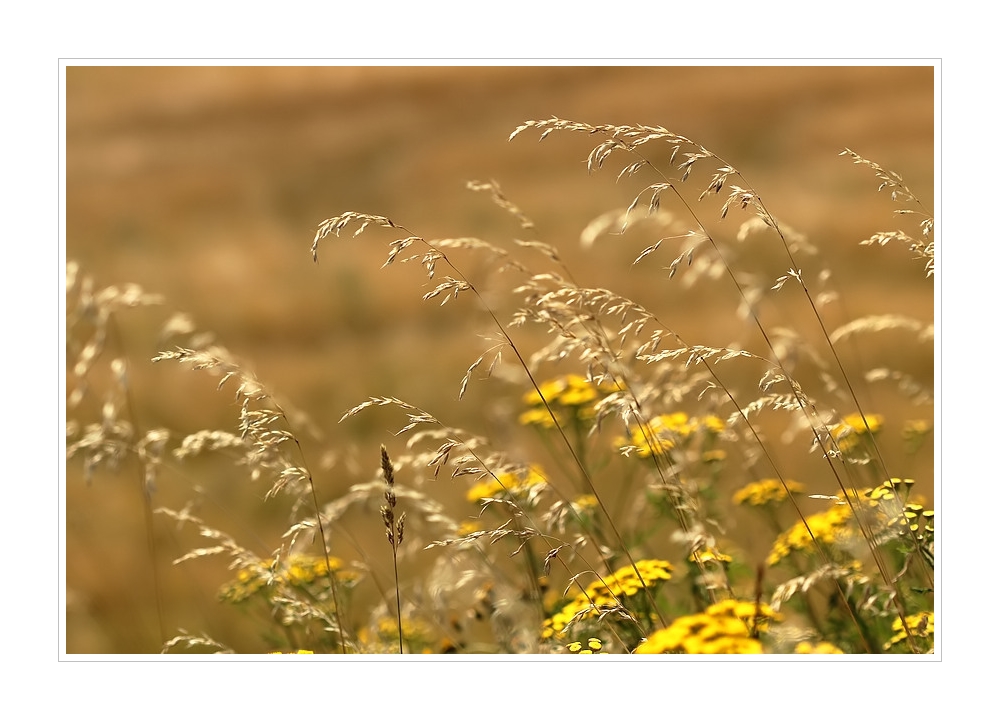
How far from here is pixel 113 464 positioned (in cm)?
135

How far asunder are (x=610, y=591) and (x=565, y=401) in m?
0.52

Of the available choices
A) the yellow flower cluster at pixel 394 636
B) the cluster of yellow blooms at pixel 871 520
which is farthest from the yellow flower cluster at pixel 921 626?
the yellow flower cluster at pixel 394 636

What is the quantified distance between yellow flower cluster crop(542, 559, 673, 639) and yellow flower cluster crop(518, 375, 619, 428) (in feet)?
1.41

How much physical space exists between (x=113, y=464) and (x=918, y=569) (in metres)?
1.48

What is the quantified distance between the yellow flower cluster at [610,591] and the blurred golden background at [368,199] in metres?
1.47

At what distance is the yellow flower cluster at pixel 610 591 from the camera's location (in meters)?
1.13

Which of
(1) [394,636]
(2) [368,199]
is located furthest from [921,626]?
(2) [368,199]

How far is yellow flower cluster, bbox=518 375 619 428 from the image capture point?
1.59 metres

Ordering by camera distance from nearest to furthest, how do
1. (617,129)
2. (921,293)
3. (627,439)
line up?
→ (617,129) → (627,439) → (921,293)

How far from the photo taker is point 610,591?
1.15 metres

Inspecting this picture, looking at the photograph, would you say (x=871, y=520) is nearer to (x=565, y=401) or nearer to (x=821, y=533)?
(x=821, y=533)

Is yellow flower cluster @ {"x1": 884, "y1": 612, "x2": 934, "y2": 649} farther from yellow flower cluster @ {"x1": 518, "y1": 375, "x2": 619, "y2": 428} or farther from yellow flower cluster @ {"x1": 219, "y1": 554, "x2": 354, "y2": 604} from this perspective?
yellow flower cluster @ {"x1": 219, "y1": 554, "x2": 354, "y2": 604}
